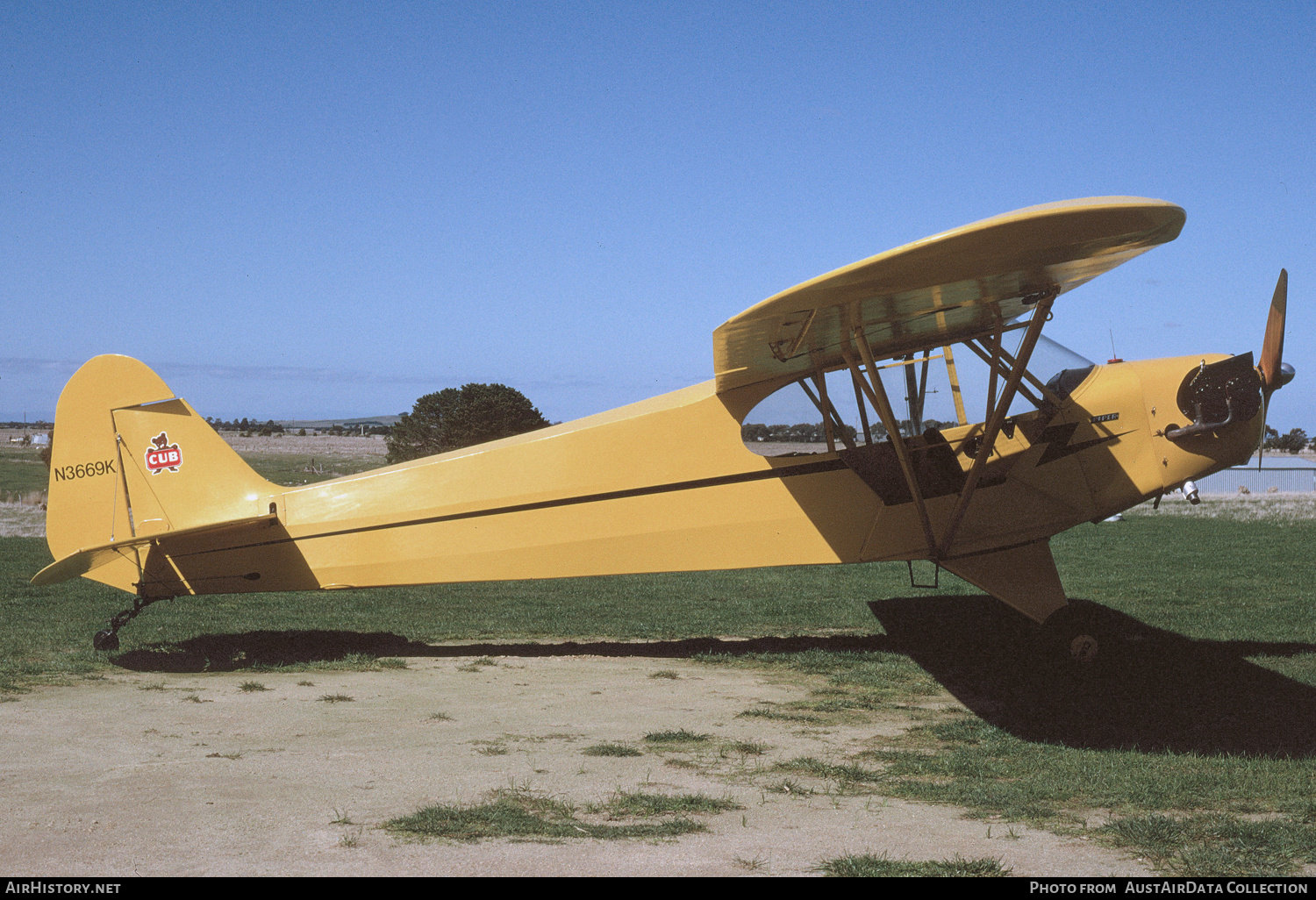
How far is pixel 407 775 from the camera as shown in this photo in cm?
483

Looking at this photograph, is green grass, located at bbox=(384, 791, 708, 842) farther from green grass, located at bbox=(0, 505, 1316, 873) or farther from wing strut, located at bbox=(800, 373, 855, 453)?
wing strut, located at bbox=(800, 373, 855, 453)

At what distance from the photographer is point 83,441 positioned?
7.82m

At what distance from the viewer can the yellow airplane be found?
727 centimetres

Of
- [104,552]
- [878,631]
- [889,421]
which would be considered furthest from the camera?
[878,631]

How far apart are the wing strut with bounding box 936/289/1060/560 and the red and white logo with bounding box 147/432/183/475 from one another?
6.39m

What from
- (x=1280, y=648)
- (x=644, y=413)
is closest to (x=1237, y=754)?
(x=1280, y=648)

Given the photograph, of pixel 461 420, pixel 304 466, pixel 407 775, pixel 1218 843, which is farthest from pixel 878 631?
pixel 304 466

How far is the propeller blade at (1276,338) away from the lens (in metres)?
7.38

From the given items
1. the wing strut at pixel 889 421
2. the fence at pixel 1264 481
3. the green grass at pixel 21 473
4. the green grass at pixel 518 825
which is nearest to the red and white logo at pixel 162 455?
the green grass at pixel 518 825

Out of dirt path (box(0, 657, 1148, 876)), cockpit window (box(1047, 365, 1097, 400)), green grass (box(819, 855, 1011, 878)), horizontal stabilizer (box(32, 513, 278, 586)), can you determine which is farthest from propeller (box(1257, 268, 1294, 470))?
horizontal stabilizer (box(32, 513, 278, 586))

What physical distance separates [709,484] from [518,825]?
4.00 m

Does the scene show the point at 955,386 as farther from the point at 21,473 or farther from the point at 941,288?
the point at 21,473

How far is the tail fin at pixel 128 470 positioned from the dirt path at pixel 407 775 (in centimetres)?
132

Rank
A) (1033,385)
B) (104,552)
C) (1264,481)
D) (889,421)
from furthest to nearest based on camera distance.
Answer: (1264,481), (1033,385), (104,552), (889,421)
